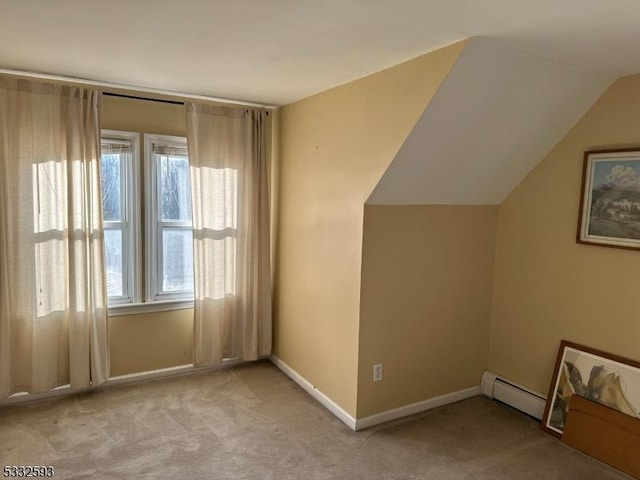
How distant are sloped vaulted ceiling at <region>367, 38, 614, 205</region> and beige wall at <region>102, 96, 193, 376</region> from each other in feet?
5.92

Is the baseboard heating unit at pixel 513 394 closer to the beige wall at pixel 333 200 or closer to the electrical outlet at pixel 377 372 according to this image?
the electrical outlet at pixel 377 372

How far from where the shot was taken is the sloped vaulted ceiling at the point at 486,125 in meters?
2.25

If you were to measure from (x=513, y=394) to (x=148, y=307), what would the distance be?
9.17 ft

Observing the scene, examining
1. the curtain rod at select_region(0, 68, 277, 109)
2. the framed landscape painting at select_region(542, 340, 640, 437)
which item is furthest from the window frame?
the framed landscape painting at select_region(542, 340, 640, 437)

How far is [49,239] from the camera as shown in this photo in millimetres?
3021

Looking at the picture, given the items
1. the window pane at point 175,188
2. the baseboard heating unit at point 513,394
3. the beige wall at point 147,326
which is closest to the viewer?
the baseboard heating unit at point 513,394

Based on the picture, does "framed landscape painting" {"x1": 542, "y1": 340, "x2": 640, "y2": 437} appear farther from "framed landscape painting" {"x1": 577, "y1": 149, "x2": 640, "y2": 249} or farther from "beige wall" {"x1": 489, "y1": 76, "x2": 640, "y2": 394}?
"framed landscape painting" {"x1": 577, "y1": 149, "x2": 640, "y2": 249}

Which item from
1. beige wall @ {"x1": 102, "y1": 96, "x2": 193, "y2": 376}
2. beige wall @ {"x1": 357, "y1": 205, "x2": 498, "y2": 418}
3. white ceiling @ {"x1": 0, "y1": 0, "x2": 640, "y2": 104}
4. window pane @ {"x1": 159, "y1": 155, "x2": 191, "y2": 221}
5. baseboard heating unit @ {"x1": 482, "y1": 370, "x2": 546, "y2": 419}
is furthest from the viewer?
window pane @ {"x1": 159, "y1": 155, "x2": 191, "y2": 221}

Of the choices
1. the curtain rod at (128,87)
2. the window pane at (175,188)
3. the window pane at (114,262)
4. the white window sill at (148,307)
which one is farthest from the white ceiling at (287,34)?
the white window sill at (148,307)

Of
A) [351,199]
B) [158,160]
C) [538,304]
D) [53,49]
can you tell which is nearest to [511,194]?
[538,304]

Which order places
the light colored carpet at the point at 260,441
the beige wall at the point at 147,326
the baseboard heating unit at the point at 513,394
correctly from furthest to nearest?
the beige wall at the point at 147,326 < the baseboard heating unit at the point at 513,394 < the light colored carpet at the point at 260,441

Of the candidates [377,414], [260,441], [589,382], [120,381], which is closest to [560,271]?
[589,382]

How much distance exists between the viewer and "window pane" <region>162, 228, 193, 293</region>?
142 inches

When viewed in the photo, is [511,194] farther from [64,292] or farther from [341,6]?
[64,292]
